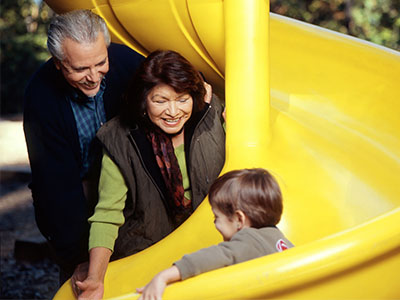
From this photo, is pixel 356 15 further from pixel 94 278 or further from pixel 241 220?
pixel 241 220

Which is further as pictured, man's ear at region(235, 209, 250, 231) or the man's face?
the man's face

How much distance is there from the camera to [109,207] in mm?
2133

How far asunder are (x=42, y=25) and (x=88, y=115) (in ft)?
25.4

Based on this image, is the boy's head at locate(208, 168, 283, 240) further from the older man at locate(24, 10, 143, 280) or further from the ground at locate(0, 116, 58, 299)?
the ground at locate(0, 116, 58, 299)

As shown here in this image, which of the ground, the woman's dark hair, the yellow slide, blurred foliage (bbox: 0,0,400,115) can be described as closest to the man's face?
the woman's dark hair

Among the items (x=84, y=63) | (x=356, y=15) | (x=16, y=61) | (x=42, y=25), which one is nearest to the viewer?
(x=84, y=63)

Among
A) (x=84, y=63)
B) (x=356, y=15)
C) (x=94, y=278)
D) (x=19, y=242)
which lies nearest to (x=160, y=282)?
(x=94, y=278)

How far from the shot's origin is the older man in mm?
2064

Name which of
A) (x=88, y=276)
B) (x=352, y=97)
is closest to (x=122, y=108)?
(x=88, y=276)

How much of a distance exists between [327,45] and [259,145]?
103 cm

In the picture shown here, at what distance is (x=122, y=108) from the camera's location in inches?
85.7

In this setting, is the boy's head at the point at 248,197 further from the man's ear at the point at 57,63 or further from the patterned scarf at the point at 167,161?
the man's ear at the point at 57,63

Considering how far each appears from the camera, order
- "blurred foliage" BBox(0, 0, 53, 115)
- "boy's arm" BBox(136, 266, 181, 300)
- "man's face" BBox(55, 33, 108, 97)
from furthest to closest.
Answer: "blurred foliage" BBox(0, 0, 53, 115) < "man's face" BBox(55, 33, 108, 97) < "boy's arm" BBox(136, 266, 181, 300)

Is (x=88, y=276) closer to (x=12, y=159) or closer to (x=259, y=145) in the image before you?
(x=259, y=145)
